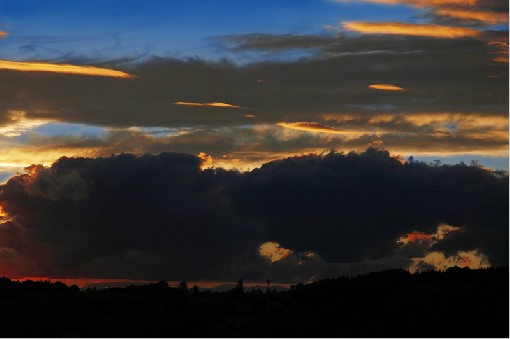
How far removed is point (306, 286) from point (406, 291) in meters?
8.90

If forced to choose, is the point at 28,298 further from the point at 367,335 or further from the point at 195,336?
the point at 367,335

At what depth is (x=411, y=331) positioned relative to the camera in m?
73.8

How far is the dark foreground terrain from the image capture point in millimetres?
74750

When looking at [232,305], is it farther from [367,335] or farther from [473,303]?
[473,303]

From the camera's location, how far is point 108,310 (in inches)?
3162

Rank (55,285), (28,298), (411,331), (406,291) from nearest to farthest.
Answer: (411,331) → (406,291) → (28,298) → (55,285)

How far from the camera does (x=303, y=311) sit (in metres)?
78.3

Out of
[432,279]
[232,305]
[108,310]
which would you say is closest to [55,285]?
[108,310]

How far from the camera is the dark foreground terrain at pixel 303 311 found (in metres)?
74.8

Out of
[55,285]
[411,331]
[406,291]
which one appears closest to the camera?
[411,331]

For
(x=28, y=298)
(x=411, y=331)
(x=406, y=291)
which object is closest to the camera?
(x=411, y=331)

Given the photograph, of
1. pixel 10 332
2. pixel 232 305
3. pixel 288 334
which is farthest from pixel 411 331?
pixel 10 332

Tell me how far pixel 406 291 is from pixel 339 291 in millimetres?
5427

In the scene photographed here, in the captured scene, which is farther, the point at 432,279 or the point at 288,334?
the point at 432,279
